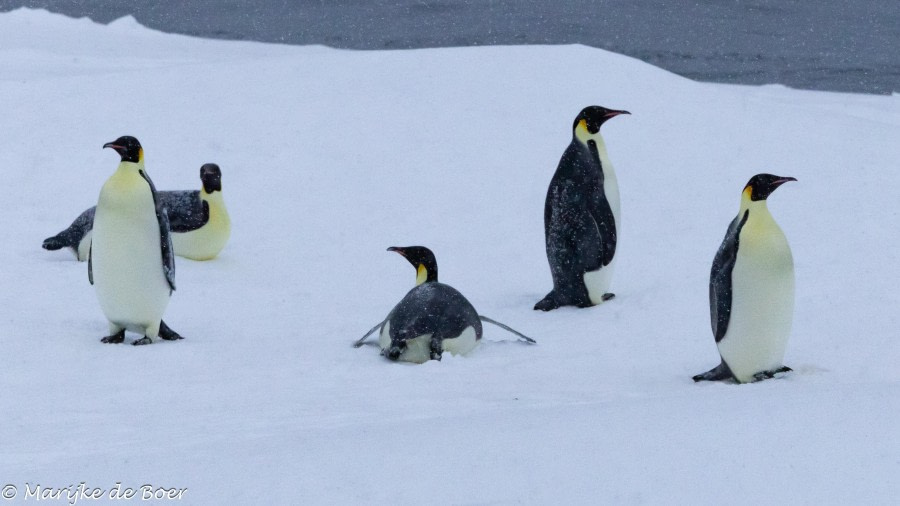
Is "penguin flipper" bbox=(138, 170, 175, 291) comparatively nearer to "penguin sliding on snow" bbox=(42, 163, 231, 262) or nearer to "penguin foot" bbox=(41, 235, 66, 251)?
"penguin sliding on snow" bbox=(42, 163, 231, 262)

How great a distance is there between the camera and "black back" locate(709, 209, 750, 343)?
14.0 ft

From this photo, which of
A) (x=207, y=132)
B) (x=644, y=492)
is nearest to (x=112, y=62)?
(x=207, y=132)

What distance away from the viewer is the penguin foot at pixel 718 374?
14.4 ft

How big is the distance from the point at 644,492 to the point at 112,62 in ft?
46.7

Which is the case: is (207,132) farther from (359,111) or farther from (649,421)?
(649,421)

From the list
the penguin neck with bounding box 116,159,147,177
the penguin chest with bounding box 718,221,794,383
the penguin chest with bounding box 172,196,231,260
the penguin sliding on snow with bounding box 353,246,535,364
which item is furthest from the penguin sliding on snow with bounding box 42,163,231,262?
the penguin chest with bounding box 718,221,794,383

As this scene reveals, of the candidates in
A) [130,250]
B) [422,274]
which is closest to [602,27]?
[422,274]

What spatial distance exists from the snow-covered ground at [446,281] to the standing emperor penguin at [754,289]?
0.20m

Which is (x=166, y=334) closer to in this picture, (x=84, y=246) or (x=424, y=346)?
(x=424, y=346)

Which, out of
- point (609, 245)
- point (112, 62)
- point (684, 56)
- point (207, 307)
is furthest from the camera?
point (684, 56)

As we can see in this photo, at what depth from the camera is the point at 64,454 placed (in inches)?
121

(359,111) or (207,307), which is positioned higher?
(359,111)

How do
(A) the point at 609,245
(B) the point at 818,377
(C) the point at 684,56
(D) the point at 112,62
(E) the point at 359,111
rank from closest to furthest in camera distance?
1. (B) the point at 818,377
2. (A) the point at 609,245
3. (E) the point at 359,111
4. (D) the point at 112,62
5. (C) the point at 684,56

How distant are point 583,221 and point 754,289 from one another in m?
2.09
